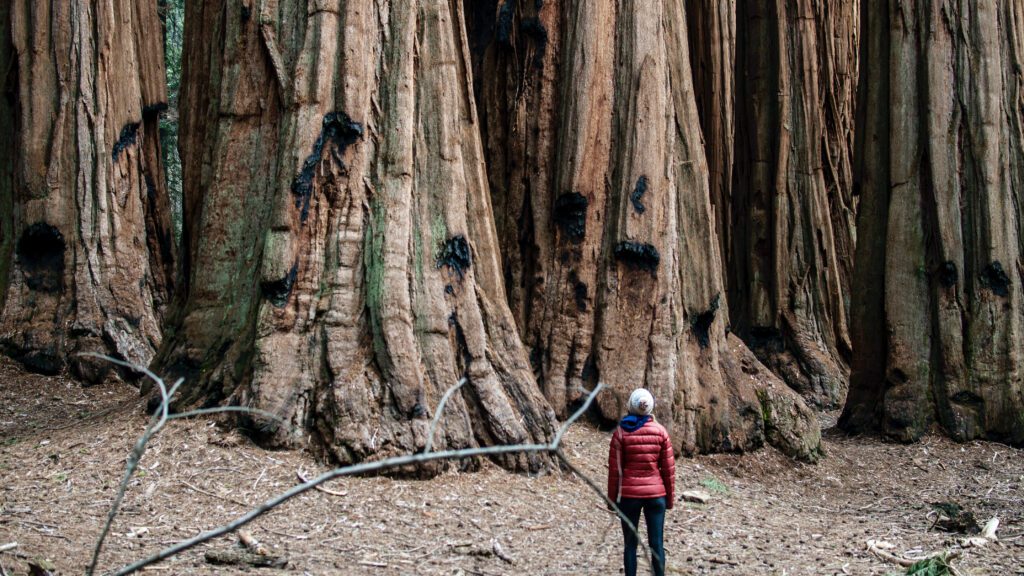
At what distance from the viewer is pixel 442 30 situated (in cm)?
729

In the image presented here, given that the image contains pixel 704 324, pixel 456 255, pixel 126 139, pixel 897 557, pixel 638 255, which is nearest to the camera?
pixel 897 557

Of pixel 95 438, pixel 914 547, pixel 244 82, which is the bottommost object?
pixel 914 547

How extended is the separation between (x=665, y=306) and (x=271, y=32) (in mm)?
3755

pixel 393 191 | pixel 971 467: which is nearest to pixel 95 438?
pixel 393 191

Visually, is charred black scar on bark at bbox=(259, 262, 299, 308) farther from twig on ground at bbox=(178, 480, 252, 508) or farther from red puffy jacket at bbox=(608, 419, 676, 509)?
red puffy jacket at bbox=(608, 419, 676, 509)

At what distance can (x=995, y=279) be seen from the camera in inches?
404

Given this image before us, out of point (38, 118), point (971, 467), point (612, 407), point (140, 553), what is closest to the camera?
point (140, 553)

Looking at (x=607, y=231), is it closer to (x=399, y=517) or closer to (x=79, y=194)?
(x=399, y=517)

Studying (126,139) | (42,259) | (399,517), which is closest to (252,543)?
(399,517)

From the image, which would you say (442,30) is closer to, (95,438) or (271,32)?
(271,32)

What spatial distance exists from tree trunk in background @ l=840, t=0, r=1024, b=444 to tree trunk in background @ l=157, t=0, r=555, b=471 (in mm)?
4991

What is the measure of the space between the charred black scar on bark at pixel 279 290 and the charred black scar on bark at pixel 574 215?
2.69 metres

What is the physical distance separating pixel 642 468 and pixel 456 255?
8.28 feet

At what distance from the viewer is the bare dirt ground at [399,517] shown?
204 inches
